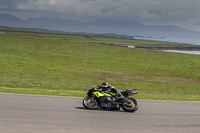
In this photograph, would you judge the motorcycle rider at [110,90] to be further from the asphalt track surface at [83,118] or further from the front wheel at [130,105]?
the asphalt track surface at [83,118]

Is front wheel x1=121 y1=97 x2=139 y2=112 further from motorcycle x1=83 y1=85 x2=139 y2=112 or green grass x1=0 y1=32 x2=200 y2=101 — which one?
green grass x1=0 y1=32 x2=200 y2=101

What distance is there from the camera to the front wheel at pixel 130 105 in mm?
12938

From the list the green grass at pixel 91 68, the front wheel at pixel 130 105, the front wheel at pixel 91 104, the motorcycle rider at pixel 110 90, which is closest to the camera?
the front wheel at pixel 130 105

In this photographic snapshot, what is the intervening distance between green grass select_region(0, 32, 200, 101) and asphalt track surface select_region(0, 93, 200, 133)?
27.4 ft

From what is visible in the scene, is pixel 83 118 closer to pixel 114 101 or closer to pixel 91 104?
pixel 91 104

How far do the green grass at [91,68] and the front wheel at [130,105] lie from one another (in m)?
10.3

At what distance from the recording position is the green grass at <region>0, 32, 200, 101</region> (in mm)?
25892

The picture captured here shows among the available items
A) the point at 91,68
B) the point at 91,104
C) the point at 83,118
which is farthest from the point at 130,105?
the point at 91,68

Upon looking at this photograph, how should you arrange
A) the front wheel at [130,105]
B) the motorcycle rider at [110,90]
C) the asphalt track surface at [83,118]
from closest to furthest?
the asphalt track surface at [83,118]
the front wheel at [130,105]
the motorcycle rider at [110,90]

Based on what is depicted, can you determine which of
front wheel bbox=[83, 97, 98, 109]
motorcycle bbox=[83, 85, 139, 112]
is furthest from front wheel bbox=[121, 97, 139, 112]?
front wheel bbox=[83, 97, 98, 109]

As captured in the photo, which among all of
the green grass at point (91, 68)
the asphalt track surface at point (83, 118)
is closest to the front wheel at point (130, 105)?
the asphalt track surface at point (83, 118)

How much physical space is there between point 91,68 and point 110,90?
82.6ft

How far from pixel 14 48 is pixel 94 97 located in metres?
42.0

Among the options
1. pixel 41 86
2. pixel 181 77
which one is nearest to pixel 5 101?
pixel 41 86
